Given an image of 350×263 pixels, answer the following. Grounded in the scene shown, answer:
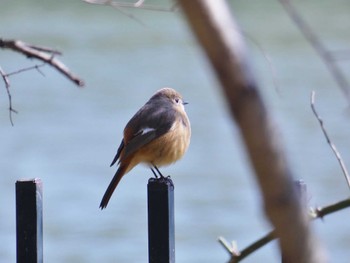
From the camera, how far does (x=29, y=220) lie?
2.46 meters

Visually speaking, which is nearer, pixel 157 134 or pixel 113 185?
pixel 113 185

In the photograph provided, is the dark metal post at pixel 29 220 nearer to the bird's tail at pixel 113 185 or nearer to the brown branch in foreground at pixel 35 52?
the brown branch in foreground at pixel 35 52

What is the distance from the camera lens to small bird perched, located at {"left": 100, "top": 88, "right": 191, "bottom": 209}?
453 centimetres

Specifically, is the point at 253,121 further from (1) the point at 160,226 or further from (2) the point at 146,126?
(2) the point at 146,126

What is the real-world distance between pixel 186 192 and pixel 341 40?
658 cm

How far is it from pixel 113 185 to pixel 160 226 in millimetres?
1270

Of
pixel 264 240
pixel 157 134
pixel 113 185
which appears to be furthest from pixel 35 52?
pixel 157 134

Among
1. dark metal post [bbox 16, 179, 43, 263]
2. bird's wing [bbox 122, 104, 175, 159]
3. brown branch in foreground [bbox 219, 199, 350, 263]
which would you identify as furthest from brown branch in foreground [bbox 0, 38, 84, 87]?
bird's wing [bbox 122, 104, 175, 159]

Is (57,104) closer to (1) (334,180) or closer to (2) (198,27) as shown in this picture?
(1) (334,180)

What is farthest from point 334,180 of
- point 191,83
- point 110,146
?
point 191,83

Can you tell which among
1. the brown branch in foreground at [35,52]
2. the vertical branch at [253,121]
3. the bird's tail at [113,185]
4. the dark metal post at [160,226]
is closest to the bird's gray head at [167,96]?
the bird's tail at [113,185]

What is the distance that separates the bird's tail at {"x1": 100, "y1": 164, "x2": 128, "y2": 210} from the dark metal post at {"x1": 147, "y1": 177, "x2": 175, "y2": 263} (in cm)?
111

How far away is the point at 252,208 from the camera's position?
10844 millimetres

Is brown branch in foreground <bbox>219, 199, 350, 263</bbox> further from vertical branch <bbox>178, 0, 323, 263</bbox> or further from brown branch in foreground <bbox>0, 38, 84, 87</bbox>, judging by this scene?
vertical branch <bbox>178, 0, 323, 263</bbox>
